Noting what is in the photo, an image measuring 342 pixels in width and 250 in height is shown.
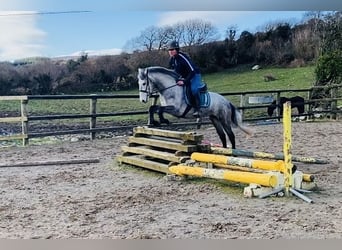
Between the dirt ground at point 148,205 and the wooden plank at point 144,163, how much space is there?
47 mm

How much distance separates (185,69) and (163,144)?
525 millimetres

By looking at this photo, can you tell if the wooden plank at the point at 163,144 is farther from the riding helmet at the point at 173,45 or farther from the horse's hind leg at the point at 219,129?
the riding helmet at the point at 173,45

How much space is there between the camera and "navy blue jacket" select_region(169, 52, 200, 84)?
2920 millimetres

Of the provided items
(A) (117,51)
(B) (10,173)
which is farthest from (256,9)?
(B) (10,173)

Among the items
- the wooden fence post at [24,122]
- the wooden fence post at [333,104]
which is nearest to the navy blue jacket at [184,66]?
the wooden fence post at [24,122]

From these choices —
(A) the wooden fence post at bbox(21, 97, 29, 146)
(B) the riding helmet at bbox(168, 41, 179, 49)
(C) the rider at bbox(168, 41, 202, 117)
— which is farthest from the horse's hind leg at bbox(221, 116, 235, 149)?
(A) the wooden fence post at bbox(21, 97, 29, 146)

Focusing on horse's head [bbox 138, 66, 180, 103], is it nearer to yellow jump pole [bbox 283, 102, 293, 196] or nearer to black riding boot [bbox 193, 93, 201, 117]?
black riding boot [bbox 193, 93, 201, 117]

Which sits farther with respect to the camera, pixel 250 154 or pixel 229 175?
pixel 250 154

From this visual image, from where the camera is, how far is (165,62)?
9.66 ft

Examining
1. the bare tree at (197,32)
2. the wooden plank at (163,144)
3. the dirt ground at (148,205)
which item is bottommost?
the dirt ground at (148,205)

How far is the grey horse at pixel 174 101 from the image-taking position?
117 inches

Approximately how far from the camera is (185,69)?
2.95m

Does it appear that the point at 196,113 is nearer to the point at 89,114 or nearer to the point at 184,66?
the point at 184,66

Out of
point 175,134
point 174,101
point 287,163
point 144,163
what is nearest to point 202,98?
point 174,101
